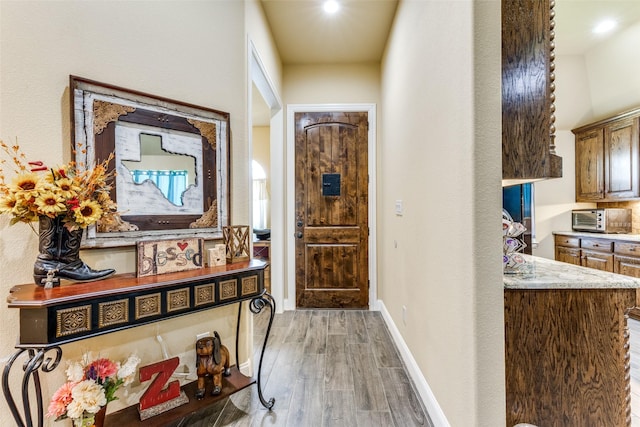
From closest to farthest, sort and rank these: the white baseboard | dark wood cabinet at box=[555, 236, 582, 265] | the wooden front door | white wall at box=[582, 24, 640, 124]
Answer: the white baseboard → white wall at box=[582, 24, 640, 124] → the wooden front door → dark wood cabinet at box=[555, 236, 582, 265]

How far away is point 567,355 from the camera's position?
1307 mm

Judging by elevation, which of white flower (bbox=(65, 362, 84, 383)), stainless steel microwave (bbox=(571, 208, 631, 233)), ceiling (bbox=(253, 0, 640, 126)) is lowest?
white flower (bbox=(65, 362, 84, 383))

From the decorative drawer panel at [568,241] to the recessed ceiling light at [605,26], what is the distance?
240 cm

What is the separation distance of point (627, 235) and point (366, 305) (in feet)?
10.4

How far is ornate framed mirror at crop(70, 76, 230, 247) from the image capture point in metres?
1.44

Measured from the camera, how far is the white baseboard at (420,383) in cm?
159

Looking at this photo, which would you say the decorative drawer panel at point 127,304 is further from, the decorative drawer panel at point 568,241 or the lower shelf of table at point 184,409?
the decorative drawer panel at point 568,241

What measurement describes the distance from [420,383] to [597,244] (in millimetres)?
3266

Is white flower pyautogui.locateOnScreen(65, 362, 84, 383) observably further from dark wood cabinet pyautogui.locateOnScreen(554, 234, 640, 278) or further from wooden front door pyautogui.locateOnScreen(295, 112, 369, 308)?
dark wood cabinet pyautogui.locateOnScreen(554, 234, 640, 278)

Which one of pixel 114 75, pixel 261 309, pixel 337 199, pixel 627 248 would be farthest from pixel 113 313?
pixel 627 248

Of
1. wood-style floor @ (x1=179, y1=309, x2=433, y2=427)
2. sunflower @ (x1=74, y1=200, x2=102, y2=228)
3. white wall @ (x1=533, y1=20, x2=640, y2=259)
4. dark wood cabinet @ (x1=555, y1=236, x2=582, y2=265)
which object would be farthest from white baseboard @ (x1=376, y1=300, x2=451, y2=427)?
white wall @ (x1=533, y1=20, x2=640, y2=259)

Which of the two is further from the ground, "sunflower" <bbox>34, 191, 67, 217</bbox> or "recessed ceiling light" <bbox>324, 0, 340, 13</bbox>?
"recessed ceiling light" <bbox>324, 0, 340, 13</bbox>

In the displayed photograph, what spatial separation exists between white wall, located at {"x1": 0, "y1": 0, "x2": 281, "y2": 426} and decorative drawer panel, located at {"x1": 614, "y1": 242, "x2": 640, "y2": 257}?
4024 mm

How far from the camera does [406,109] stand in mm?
2307
